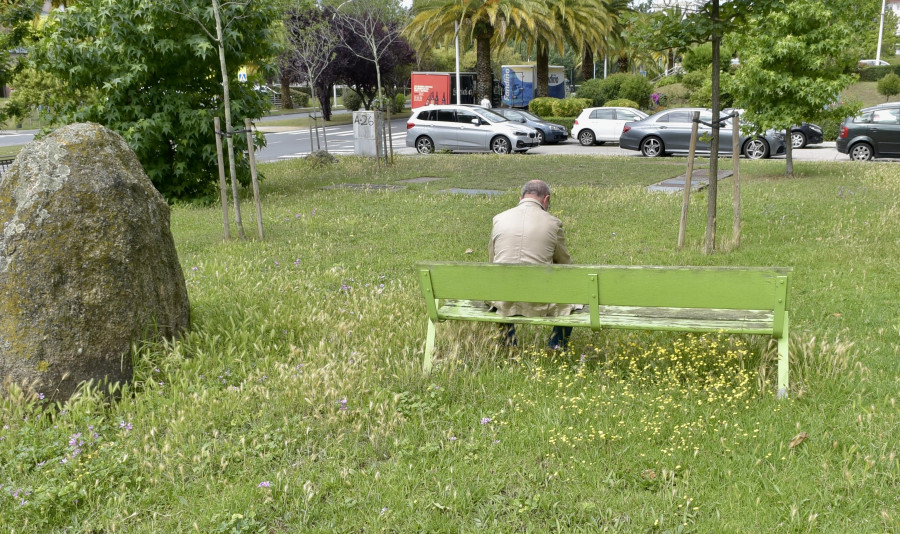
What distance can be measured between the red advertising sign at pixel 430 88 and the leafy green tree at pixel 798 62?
28289mm

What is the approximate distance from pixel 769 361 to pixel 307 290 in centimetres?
382

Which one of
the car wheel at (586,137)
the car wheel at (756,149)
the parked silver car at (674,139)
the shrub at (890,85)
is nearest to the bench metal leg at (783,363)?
the parked silver car at (674,139)

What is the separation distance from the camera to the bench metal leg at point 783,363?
14.5ft

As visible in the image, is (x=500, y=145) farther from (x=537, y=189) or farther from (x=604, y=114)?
(x=537, y=189)

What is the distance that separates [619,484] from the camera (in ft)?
11.9

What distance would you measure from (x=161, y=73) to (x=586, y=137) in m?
19.3

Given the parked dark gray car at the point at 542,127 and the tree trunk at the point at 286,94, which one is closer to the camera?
the parked dark gray car at the point at 542,127

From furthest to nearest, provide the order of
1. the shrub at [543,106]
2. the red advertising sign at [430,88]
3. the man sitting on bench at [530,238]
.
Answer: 1. the red advertising sign at [430,88]
2. the shrub at [543,106]
3. the man sitting on bench at [530,238]

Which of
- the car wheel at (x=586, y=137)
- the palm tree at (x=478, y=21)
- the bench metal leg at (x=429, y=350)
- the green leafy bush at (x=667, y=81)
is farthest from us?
the green leafy bush at (x=667, y=81)

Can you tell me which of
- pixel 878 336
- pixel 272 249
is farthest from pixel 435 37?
pixel 878 336

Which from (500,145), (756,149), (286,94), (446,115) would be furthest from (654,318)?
(286,94)

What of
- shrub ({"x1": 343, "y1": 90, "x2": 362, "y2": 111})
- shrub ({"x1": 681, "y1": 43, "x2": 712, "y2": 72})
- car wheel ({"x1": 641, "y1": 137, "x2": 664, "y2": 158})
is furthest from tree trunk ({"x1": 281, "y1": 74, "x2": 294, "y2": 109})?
car wheel ({"x1": 641, "y1": 137, "x2": 664, "y2": 158})

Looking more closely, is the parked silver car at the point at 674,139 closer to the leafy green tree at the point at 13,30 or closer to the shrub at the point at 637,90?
the shrub at the point at 637,90

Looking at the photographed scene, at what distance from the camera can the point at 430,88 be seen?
43.8m
